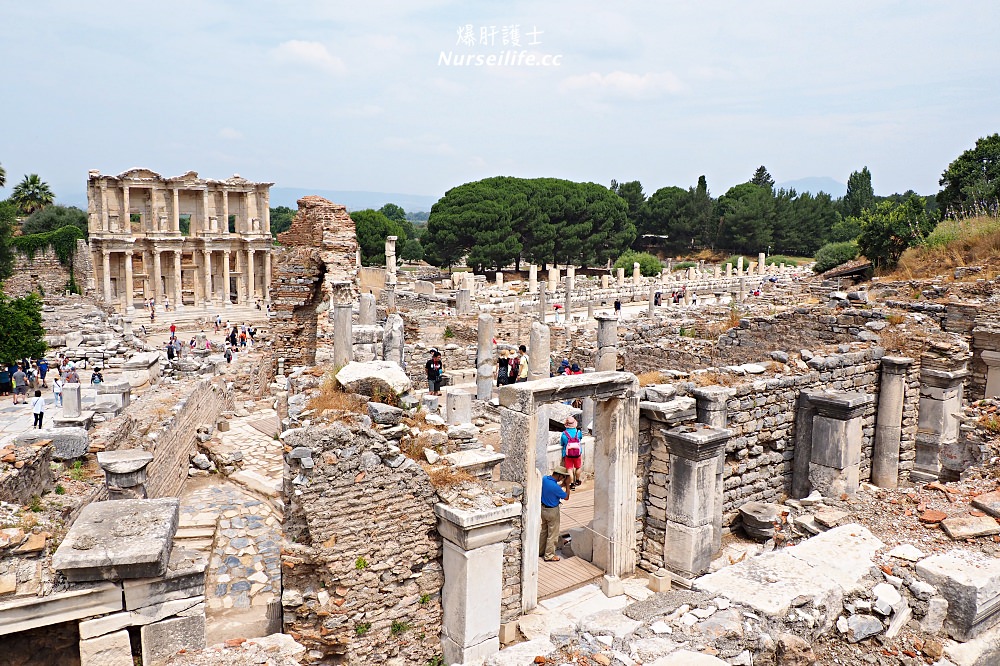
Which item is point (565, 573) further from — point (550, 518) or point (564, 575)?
point (550, 518)

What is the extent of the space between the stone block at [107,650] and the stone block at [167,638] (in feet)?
0.43

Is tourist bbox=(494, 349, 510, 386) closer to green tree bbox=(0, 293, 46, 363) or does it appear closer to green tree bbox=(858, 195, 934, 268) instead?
green tree bbox=(858, 195, 934, 268)

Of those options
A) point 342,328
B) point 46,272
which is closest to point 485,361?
point 342,328

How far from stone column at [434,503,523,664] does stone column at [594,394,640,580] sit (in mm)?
2279

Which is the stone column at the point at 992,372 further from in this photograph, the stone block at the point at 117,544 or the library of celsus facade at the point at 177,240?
the library of celsus facade at the point at 177,240

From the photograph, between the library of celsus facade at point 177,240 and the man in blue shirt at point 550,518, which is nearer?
the man in blue shirt at point 550,518

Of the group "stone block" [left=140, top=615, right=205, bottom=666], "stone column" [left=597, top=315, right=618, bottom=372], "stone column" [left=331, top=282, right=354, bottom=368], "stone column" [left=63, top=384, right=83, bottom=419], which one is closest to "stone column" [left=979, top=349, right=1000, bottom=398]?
"stone column" [left=597, top=315, right=618, bottom=372]

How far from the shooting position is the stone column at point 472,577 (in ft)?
20.9

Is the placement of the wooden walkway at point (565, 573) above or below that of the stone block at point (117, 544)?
below

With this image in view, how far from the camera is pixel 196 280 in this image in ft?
185

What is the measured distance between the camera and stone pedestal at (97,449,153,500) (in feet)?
28.3

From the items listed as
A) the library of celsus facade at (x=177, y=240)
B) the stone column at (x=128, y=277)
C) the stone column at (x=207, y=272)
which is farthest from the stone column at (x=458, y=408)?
the stone column at (x=207, y=272)

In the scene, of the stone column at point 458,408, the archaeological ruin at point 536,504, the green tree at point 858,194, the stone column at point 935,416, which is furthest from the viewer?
the green tree at point 858,194

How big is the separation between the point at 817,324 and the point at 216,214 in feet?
174
